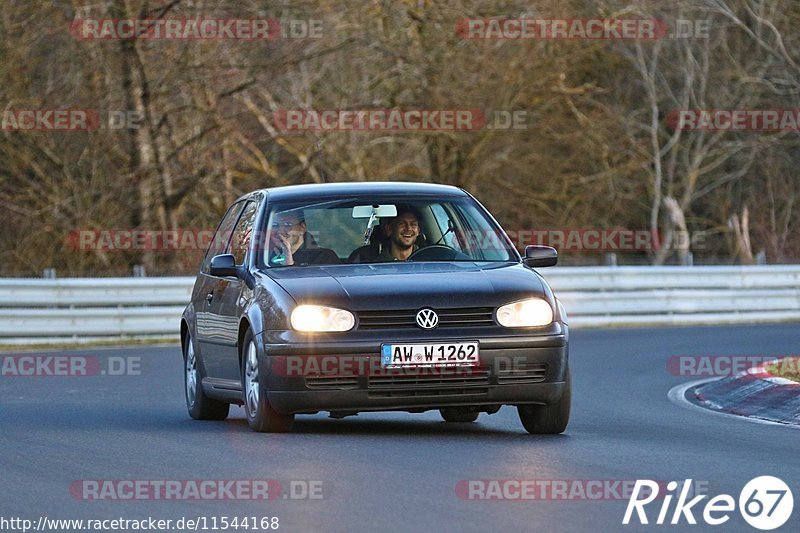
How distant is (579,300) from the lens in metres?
26.0

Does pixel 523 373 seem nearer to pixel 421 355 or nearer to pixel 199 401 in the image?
pixel 421 355

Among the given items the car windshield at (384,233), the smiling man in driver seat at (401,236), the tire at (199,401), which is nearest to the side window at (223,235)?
the tire at (199,401)

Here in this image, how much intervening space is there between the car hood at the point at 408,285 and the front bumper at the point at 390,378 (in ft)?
0.79

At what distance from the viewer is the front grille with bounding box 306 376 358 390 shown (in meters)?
10.2

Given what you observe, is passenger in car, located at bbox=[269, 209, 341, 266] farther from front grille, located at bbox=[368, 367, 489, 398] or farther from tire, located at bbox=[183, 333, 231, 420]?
tire, located at bbox=[183, 333, 231, 420]

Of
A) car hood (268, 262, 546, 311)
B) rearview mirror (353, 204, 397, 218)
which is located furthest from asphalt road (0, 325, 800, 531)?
rearview mirror (353, 204, 397, 218)

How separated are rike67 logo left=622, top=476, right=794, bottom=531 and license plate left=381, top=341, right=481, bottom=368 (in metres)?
2.08

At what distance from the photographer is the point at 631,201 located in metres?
42.6

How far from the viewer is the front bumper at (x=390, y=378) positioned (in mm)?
10164

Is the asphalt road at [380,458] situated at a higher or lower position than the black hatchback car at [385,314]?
lower

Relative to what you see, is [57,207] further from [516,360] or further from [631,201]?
[516,360]

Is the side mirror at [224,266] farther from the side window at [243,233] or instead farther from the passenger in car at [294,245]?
the passenger in car at [294,245]

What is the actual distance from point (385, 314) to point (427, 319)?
0.24 metres

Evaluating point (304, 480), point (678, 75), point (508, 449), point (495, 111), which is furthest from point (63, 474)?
point (678, 75)
